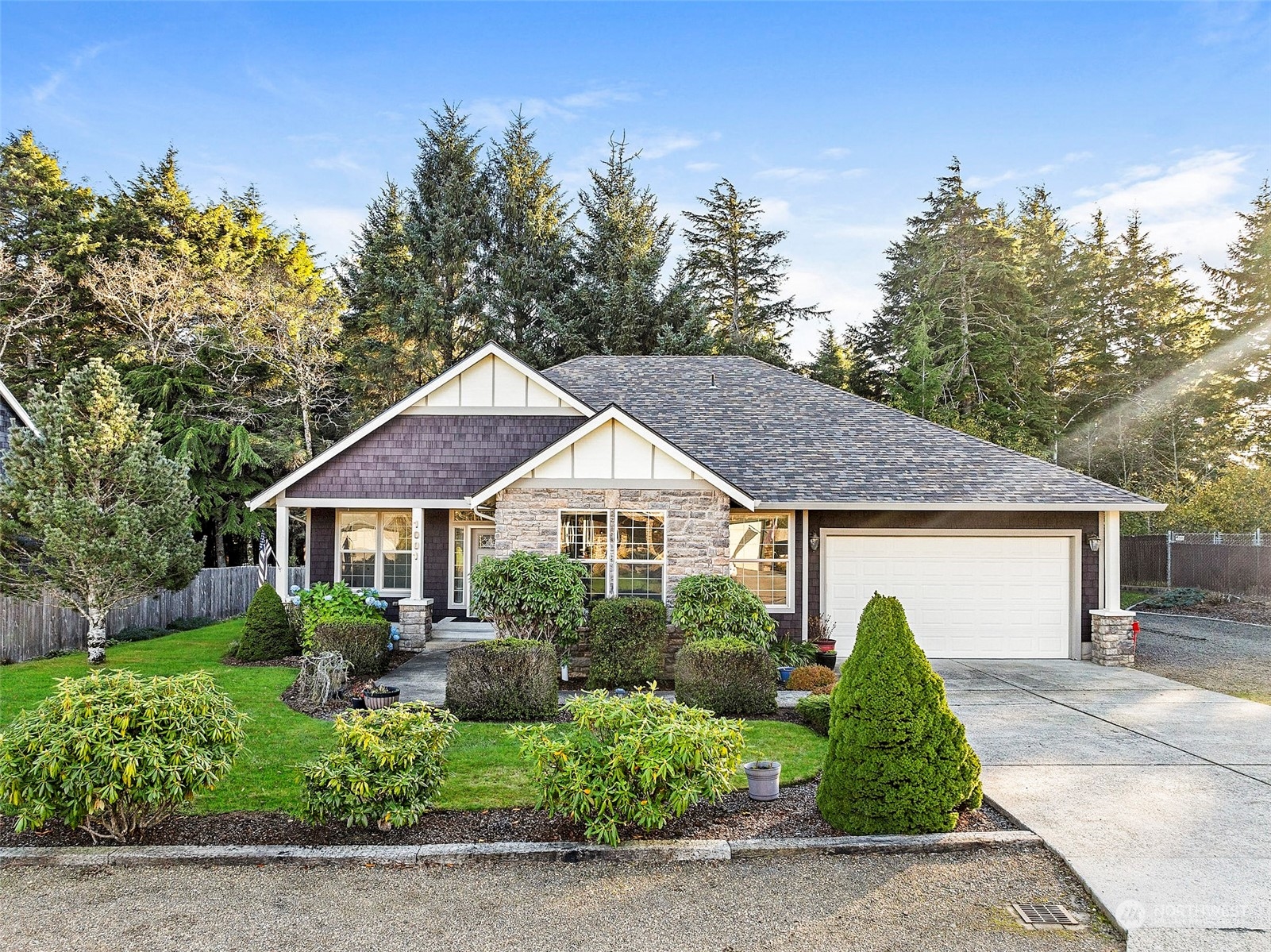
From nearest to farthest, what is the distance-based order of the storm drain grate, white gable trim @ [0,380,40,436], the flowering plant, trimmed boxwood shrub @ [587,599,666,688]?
the storm drain grate
trimmed boxwood shrub @ [587,599,666,688]
the flowering plant
white gable trim @ [0,380,40,436]

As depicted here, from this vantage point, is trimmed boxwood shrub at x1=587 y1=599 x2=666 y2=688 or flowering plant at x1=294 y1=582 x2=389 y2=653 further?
flowering plant at x1=294 y1=582 x2=389 y2=653

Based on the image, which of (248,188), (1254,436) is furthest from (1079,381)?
(248,188)

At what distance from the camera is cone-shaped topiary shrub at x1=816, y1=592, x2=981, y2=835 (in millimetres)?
5043

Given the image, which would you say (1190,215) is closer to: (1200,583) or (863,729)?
(1200,583)

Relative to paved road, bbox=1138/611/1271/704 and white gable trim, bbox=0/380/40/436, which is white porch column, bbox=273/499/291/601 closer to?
white gable trim, bbox=0/380/40/436

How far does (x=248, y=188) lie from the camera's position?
29.8 meters

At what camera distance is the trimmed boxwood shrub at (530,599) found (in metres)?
10.4

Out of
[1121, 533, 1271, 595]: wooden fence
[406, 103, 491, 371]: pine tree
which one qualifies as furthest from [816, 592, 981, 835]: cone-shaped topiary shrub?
[406, 103, 491, 371]: pine tree

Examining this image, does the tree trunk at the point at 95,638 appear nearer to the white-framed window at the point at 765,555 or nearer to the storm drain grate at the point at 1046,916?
the white-framed window at the point at 765,555

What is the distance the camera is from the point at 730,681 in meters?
8.53

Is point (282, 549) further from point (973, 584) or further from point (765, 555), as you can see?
point (973, 584)

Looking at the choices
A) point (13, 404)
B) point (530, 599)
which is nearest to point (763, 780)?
point (530, 599)

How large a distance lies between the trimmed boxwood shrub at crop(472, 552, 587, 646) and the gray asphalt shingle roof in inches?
143

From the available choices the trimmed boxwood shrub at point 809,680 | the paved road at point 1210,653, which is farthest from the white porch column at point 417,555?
the paved road at point 1210,653
